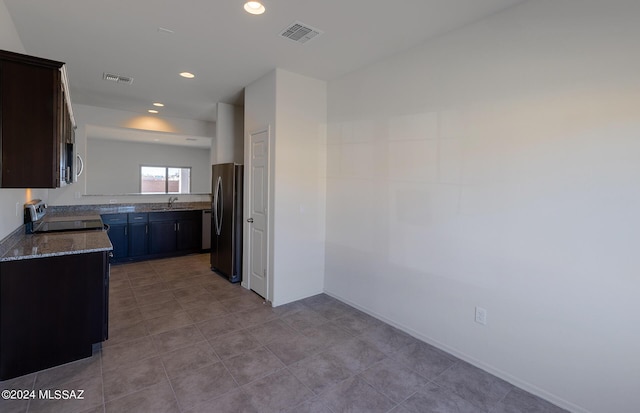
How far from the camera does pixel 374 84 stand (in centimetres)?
332

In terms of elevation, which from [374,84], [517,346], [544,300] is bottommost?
[517,346]

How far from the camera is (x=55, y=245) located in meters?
2.55

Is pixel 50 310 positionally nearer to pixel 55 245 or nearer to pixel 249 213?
pixel 55 245

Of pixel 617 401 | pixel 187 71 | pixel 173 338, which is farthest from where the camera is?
pixel 187 71

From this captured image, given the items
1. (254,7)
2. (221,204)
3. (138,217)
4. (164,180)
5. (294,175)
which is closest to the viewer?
(254,7)

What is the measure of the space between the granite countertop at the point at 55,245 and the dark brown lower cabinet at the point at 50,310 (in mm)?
53

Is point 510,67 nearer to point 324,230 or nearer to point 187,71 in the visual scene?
point 324,230

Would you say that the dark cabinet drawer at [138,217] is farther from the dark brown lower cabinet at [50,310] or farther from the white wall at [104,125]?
the dark brown lower cabinet at [50,310]

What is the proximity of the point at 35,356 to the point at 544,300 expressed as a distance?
12.2 feet

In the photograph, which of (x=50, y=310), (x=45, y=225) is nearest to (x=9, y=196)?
(x=45, y=225)

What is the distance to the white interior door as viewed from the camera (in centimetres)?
375

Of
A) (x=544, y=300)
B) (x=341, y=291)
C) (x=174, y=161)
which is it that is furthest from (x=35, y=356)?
(x=174, y=161)

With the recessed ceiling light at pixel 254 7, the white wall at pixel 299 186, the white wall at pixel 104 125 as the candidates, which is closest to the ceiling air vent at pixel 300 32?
the recessed ceiling light at pixel 254 7

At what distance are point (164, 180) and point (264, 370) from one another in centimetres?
578
